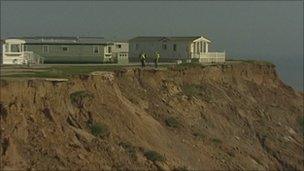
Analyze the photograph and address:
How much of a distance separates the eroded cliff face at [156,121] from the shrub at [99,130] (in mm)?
60

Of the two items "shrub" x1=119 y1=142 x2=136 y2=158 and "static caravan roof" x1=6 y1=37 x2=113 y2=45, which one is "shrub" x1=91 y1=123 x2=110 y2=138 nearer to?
"shrub" x1=119 y1=142 x2=136 y2=158

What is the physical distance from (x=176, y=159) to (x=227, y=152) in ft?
19.2

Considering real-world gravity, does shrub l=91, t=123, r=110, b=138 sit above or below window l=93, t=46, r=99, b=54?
below

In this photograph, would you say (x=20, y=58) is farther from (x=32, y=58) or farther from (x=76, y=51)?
(x=76, y=51)

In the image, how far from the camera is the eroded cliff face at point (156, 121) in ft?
121

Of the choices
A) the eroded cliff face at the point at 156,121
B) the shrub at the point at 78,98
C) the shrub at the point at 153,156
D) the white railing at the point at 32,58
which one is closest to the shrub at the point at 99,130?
the eroded cliff face at the point at 156,121

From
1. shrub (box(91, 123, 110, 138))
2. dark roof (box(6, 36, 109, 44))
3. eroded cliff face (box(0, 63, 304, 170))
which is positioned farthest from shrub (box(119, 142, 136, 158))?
dark roof (box(6, 36, 109, 44))

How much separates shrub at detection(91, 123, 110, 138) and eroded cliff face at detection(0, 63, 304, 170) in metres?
0.06

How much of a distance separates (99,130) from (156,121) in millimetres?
6768

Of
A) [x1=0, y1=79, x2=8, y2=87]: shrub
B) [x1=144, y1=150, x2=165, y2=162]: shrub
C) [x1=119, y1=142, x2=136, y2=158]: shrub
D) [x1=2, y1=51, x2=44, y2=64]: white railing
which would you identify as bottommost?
[x1=144, y1=150, x2=165, y2=162]: shrub

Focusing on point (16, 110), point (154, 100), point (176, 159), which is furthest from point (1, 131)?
point (154, 100)

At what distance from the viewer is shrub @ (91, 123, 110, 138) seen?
1564 inches

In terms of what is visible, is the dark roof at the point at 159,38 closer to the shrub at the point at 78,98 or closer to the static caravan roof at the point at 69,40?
the static caravan roof at the point at 69,40

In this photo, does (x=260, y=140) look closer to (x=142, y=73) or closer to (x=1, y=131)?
(x=142, y=73)
